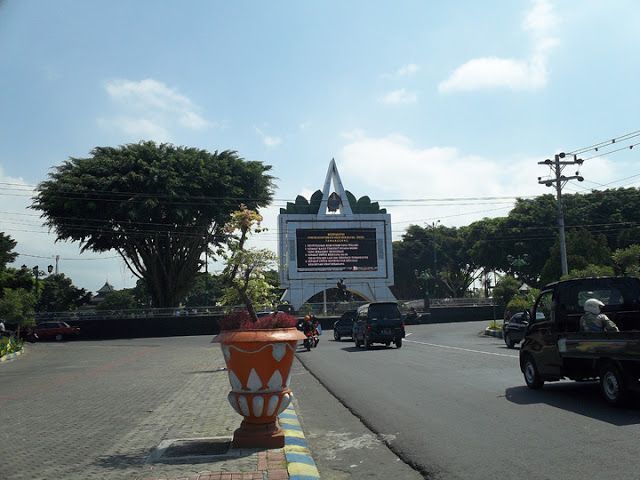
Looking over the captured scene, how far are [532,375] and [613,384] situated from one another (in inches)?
98.0

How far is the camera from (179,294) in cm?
5316

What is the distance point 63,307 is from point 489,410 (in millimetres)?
71312

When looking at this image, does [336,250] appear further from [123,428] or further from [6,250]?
[123,428]

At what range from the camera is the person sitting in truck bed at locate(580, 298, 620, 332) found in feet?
32.2

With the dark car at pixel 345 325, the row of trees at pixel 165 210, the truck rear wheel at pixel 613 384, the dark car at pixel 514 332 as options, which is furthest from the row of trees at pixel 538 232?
the truck rear wheel at pixel 613 384

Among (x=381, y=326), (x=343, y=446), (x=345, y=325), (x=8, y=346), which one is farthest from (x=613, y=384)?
(x=8, y=346)

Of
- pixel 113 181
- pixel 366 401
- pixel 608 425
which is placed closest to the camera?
pixel 608 425

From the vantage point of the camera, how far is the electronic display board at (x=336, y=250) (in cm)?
5759

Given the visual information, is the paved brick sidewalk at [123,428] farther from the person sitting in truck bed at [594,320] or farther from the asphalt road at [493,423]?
the person sitting in truck bed at [594,320]

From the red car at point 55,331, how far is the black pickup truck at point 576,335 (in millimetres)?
41206

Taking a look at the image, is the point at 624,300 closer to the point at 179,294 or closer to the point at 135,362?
the point at 135,362

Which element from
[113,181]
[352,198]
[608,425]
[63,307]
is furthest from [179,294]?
[608,425]

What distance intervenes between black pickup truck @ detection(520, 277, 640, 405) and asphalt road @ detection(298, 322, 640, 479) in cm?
38

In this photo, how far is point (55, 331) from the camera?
46062 mm
